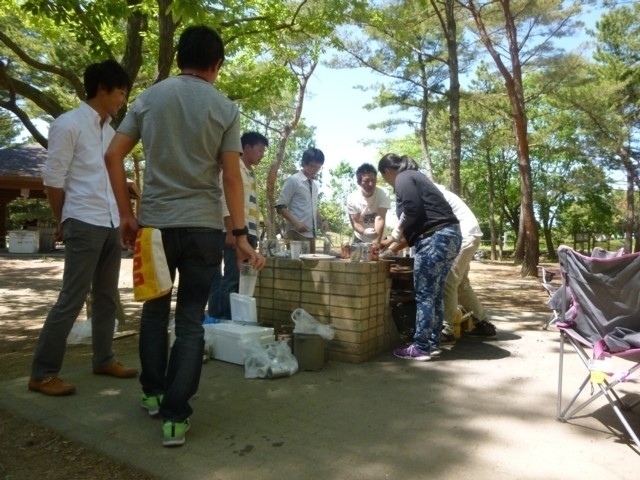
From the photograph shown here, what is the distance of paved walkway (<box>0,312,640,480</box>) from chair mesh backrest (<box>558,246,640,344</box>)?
54cm

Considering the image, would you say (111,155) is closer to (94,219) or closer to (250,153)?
(94,219)

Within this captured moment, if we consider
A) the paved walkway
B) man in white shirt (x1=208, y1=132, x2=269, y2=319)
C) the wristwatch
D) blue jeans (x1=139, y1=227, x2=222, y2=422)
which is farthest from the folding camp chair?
man in white shirt (x1=208, y1=132, x2=269, y2=319)

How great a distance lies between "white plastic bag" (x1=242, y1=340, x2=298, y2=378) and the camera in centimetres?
320

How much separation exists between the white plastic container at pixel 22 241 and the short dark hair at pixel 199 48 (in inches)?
709

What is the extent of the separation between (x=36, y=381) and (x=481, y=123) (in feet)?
70.7

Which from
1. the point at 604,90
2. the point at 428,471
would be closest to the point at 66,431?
the point at 428,471

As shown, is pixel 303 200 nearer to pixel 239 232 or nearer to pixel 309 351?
pixel 309 351

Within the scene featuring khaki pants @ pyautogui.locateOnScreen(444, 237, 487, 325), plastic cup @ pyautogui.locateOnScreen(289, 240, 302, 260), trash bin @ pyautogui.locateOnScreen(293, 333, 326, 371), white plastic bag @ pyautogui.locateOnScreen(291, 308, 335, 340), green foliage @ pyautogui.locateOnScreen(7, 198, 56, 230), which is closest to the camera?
trash bin @ pyautogui.locateOnScreen(293, 333, 326, 371)

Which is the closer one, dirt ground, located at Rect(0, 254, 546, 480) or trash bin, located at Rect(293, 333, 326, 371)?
dirt ground, located at Rect(0, 254, 546, 480)

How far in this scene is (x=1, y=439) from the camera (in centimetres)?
230

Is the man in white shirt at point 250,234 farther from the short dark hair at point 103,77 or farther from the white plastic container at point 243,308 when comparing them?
the short dark hair at point 103,77

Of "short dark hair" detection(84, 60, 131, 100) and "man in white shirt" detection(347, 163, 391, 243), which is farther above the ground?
"short dark hair" detection(84, 60, 131, 100)

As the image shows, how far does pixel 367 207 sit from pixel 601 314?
3008 millimetres

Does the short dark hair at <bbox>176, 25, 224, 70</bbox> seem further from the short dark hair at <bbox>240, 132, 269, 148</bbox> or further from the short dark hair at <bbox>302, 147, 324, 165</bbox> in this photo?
the short dark hair at <bbox>302, 147, 324, 165</bbox>
